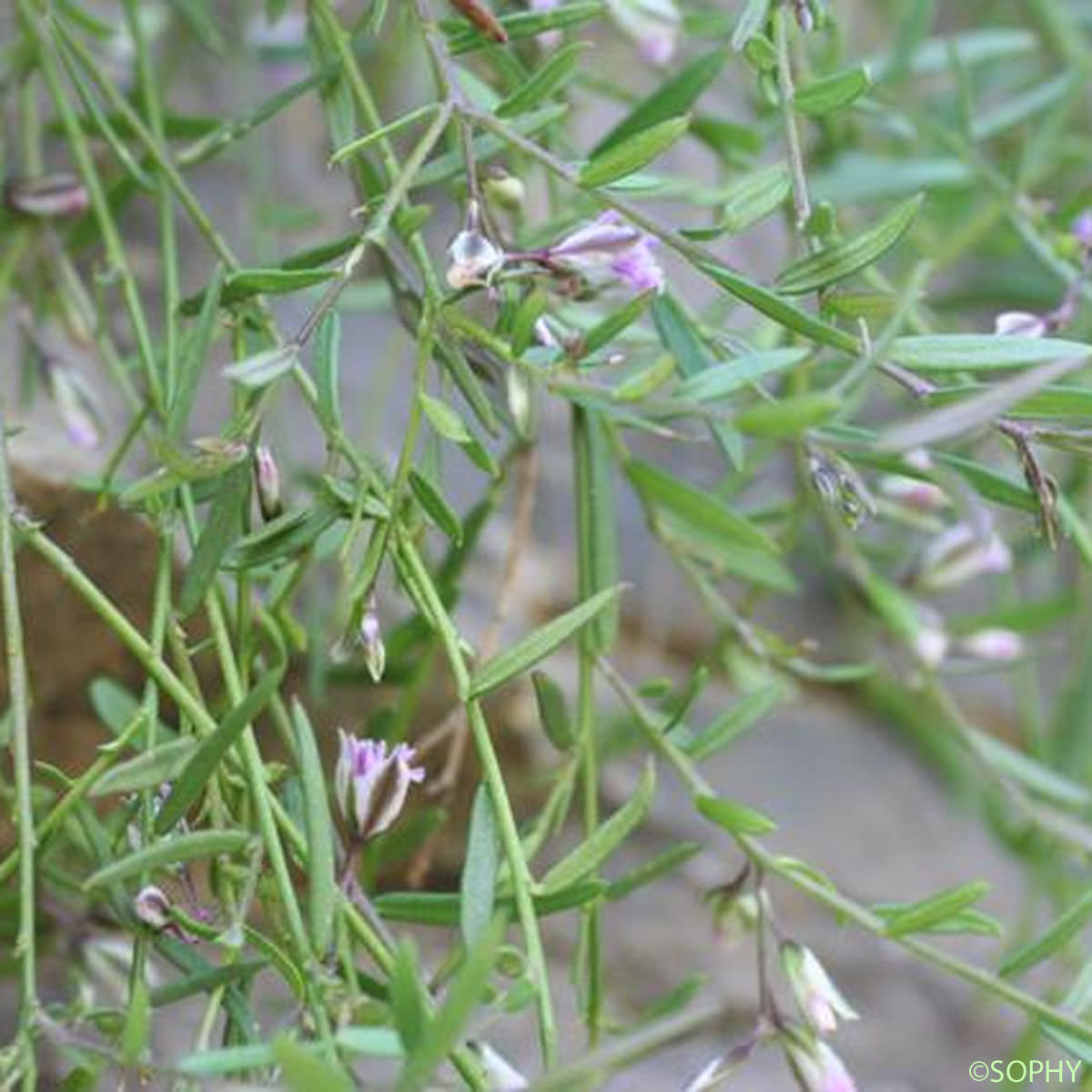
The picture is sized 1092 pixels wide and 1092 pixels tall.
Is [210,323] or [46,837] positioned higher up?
[210,323]

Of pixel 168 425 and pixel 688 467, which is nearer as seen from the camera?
pixel 168 425

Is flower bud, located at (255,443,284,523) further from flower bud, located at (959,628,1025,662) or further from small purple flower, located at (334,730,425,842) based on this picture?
flower bud, located at (959,628,1025,662)

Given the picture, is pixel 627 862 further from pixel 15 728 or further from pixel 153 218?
pixel 15 728

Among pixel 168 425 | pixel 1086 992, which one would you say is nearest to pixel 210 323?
pixel 168 425

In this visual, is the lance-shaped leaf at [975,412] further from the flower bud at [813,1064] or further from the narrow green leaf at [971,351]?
the flower bud at [813,1064]

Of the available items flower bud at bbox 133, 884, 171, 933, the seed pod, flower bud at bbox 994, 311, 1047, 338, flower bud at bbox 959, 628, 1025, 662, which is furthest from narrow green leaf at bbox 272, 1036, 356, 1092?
flower bud at bbox 959, 628, 1025, 662

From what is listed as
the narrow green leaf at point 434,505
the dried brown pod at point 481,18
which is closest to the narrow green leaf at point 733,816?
the narrow green leaf at point 434,505

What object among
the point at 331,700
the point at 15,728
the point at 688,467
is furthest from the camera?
the point at 688,467
